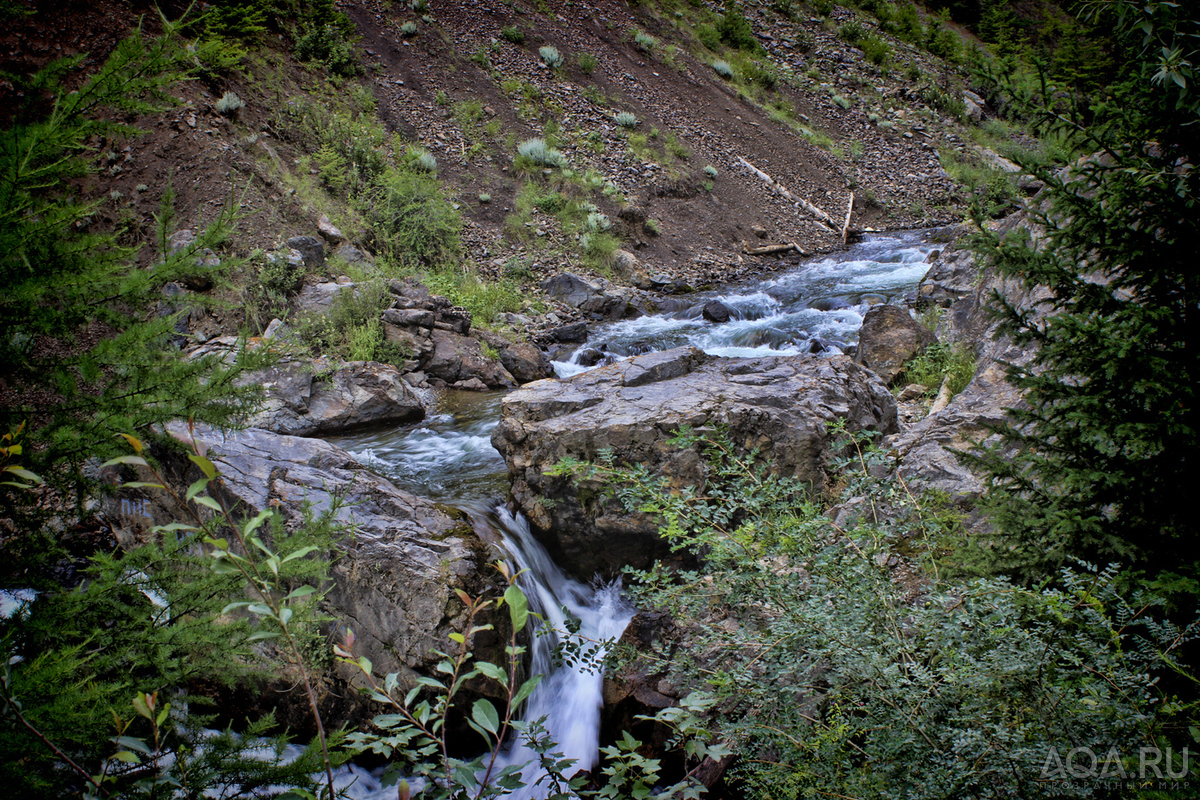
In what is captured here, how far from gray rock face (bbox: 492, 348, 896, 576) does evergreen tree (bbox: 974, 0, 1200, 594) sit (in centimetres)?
216

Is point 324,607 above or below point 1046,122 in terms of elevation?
below

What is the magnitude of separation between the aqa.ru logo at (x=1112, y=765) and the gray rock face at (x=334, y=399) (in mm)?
7638

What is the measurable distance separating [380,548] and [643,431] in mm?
2119

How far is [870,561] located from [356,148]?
13611mm

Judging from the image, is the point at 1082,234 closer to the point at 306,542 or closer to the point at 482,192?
the point at 306,542

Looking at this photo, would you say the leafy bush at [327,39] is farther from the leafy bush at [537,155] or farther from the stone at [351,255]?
the stone at [351,255]

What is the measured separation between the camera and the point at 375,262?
10797 mm

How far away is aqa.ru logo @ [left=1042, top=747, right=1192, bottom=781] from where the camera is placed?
1143mm

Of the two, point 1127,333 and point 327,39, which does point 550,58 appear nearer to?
point 327,39

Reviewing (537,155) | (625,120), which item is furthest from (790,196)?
(537,155)

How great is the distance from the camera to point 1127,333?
6.66ft

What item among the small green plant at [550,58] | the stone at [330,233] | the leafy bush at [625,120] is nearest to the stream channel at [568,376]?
the stone at [330,233]

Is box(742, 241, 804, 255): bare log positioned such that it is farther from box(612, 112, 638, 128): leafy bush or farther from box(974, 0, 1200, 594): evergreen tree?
box(974, 0, 1200, 594): evergreen tree

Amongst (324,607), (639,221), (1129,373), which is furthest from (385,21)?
(1129,373)
